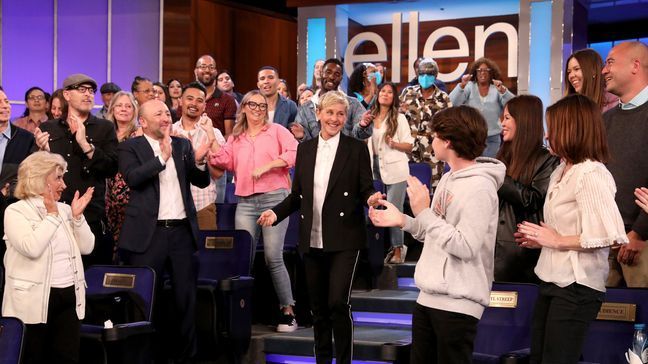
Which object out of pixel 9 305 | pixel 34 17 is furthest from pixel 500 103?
pixel 34 17

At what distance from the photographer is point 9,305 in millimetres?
4758

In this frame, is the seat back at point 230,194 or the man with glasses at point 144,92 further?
the man with glasses at point 144,92

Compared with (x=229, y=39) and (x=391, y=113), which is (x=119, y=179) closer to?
(x=391, y=113)

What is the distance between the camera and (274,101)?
8.11 meters

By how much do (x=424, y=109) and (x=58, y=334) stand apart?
4.28 m

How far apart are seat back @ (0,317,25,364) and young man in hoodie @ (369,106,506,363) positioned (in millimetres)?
1921

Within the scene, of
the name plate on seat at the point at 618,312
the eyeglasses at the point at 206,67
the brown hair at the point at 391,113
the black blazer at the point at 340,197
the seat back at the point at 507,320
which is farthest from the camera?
the eyeglasses at the point at 206,67

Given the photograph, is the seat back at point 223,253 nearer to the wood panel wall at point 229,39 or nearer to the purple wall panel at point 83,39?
the purple wall panel at point 83,39

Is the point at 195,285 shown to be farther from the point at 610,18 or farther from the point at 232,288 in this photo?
the point at 610,18

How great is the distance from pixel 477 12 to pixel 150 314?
906 cm

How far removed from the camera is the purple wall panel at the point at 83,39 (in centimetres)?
1315

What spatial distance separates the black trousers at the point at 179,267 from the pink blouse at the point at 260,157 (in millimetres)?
777

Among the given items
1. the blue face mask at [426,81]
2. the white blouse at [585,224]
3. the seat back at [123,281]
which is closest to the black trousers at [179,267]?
the seat back at [123,281]

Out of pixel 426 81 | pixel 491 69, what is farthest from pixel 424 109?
pixel 491 69
